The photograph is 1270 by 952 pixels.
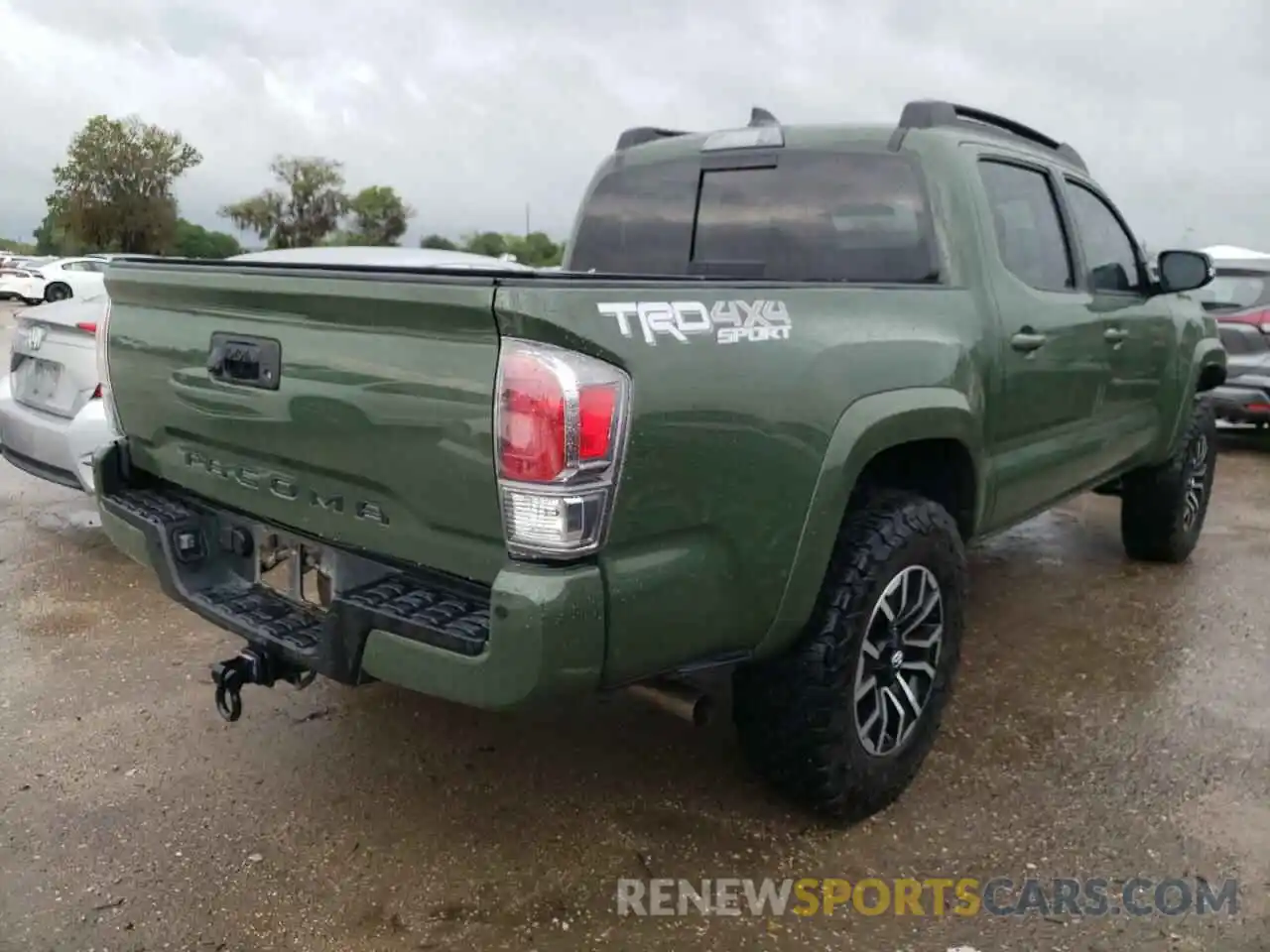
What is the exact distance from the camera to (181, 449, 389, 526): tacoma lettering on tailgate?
2592mm

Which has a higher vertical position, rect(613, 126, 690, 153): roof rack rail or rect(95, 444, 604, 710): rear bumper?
rect(613, 126, 690, 153): roof rack rail

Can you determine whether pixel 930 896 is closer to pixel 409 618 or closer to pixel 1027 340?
pixel 409 618

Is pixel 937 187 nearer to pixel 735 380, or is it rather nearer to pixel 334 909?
pixel 735 380

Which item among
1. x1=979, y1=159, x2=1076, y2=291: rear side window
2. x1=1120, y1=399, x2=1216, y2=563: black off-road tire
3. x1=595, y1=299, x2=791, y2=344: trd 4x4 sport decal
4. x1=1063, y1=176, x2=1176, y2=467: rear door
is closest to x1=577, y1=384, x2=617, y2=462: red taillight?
x1=595, y1=299, x2=791, y2=344: trd 4x4 sport decal

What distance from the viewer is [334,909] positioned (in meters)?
2.71

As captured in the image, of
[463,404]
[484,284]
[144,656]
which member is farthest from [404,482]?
[144,656]

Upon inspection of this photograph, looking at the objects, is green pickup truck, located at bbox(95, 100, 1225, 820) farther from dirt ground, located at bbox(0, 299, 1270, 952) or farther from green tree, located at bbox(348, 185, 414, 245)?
green tree, located at bbox(348, 185, 414, 245)

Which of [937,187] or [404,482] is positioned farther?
[937,187]

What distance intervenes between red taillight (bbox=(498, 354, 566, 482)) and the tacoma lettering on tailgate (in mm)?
472

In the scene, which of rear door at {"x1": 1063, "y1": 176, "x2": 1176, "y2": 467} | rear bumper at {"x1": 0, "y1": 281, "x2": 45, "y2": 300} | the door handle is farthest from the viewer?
rear bumper at {"x1": 0, "y1": 281, "x2": 45, "y2": 300}

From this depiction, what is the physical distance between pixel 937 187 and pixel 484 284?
1.87 meters

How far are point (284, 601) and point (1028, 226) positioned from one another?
281cm

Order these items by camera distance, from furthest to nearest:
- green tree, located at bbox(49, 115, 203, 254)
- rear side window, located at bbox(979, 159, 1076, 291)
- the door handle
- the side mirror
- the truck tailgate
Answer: green tree, located at bbox(49, 115, 203, 254), the side mirror, rear side window, located at bbox(979, 159, 1076, 291), the door handle, the truck tailgate

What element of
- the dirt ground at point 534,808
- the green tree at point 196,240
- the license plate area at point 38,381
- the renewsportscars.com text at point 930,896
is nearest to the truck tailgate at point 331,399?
the dirt ground at point 534,808
